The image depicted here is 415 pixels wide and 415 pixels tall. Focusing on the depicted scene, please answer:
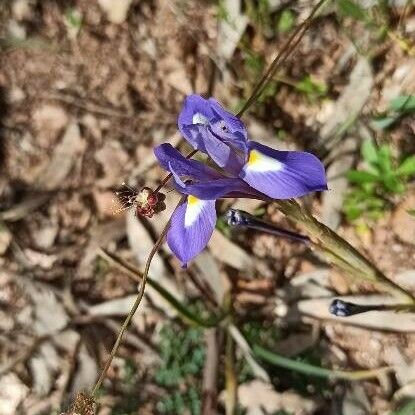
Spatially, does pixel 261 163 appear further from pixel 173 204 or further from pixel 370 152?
pixel 173 204

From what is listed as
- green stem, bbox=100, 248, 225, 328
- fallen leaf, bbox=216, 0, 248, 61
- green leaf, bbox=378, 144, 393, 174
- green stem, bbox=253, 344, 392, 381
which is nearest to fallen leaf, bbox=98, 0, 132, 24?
fallen leaf, bbox=216, 0, 248, 61

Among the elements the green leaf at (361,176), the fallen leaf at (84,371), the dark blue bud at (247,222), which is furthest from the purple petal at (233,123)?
the fallen leaf at (84,371)

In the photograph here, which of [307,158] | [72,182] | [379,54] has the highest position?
[379,54]

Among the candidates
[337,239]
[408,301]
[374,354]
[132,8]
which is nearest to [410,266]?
[374,354]

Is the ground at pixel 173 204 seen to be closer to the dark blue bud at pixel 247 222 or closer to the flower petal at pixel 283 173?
the dark blue bud at pixel 247 222

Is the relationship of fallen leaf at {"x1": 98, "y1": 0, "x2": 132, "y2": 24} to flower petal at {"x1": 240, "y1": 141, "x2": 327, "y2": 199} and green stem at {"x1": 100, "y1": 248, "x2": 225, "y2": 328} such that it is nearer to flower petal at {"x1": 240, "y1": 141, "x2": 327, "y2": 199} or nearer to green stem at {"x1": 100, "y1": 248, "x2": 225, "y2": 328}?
green stem at {"x1": 100, "y1": 248, "x2": 225, "y2": 328}

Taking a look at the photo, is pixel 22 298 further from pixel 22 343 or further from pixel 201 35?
pixel 201 35
